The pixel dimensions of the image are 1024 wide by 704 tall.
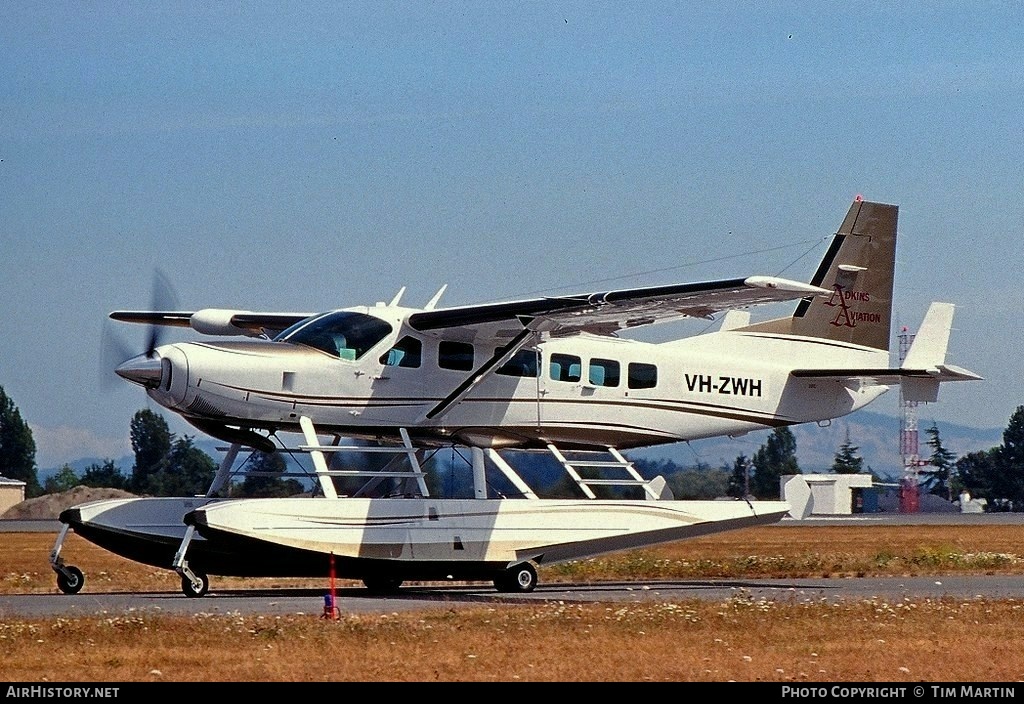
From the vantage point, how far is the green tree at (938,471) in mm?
134250

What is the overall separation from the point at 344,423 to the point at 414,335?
176 cm

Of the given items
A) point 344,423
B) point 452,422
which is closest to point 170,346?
point 344,423

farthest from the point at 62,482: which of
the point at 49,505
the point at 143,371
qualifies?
the point at 143,371

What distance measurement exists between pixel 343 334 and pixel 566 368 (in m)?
3.93

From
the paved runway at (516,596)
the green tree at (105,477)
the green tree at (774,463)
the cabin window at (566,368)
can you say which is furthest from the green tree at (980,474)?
the cabin window at (566,368)

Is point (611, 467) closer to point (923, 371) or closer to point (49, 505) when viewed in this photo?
point (923, 371)

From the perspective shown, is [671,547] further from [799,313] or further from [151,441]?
[151,441]

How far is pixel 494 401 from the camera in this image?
77.1ft

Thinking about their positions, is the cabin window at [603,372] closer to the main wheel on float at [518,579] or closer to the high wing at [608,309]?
the high wing at [608,309]

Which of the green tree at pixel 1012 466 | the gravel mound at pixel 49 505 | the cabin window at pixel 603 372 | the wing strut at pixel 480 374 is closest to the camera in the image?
the wing strut at pixel 480 374

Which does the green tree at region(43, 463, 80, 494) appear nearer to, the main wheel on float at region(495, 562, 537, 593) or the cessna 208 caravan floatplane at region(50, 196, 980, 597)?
the cessna 208 caravan floatplane at region(50, 196, 980, 597)

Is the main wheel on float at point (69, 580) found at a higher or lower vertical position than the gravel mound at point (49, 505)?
higher

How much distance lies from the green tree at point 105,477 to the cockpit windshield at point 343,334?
66.8m

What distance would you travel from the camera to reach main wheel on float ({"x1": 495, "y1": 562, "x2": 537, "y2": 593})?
2223 centimetres
